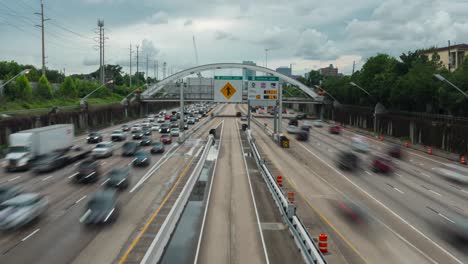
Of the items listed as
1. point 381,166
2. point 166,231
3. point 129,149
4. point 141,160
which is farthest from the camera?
point 129,149

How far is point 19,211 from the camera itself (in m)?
23.2

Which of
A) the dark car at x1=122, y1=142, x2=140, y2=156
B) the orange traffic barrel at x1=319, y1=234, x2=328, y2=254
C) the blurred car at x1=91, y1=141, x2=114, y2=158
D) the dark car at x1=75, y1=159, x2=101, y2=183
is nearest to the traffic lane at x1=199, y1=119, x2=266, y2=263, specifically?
the orange traffic barrel at x1=319, y1=234, x2=328, y2=254

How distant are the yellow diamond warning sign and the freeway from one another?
45.8ft

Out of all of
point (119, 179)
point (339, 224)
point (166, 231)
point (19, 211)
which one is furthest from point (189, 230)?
point (119, 179)

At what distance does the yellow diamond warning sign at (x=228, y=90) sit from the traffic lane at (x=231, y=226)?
23216 mm

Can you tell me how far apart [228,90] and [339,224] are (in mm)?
41601

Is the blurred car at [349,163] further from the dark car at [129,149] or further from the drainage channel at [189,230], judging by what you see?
the dark car at [129,149]

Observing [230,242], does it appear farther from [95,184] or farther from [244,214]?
[95,184]

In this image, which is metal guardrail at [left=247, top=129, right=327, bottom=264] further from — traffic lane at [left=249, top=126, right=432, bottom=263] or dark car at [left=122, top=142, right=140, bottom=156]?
dark car at [left=122, top=142, right=140, bottom=156]

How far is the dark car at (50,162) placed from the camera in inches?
1597

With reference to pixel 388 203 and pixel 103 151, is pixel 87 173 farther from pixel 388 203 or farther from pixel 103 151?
pixel 388 203

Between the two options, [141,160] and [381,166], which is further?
[141,160]

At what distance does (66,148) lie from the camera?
52.1m

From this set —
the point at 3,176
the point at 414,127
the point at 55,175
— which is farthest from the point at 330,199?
the point at 414,127
